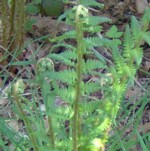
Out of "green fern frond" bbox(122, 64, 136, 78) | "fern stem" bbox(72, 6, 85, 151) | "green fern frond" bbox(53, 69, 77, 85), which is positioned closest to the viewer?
"fern stem" bbox(72, 6, 85, 151)

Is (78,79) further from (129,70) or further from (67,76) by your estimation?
(129,70)

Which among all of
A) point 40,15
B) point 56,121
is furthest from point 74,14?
point 40,15

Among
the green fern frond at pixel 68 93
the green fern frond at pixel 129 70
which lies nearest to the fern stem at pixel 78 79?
the green fern frond at pixel 68 93

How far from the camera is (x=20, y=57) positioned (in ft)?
9.71

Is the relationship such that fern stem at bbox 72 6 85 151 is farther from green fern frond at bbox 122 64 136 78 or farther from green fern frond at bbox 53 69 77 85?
green fern frond at bbox 122 64 136 78

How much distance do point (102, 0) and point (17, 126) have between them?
1.38 m

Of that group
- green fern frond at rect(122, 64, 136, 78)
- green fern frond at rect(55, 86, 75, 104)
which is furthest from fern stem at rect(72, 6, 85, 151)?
green fern frond at rect(122, 64, 136, 78)

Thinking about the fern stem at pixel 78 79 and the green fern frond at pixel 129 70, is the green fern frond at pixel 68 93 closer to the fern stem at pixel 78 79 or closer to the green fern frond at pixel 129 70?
the fern stem at pixel 78 79

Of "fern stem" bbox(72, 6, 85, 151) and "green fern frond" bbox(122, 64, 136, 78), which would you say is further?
"green fern frond" bbox(122, 64, 136, 78)

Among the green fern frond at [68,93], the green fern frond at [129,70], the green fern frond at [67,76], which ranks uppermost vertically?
the green fern frond at [67,76]

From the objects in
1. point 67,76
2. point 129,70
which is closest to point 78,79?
point 67,76

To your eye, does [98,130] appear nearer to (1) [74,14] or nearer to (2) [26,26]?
(1) [74,14]

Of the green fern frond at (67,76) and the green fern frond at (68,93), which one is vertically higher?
the green fern frond at (67,76)

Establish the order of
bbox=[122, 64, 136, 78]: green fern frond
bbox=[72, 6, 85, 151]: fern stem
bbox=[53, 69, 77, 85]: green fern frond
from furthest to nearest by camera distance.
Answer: bbox=[122, 64, 136, 78]: green fern frond → bbox=[53, 69, 77, 85]: green fern frond → bbox=[72, 6, 85, 151]: fern stem
